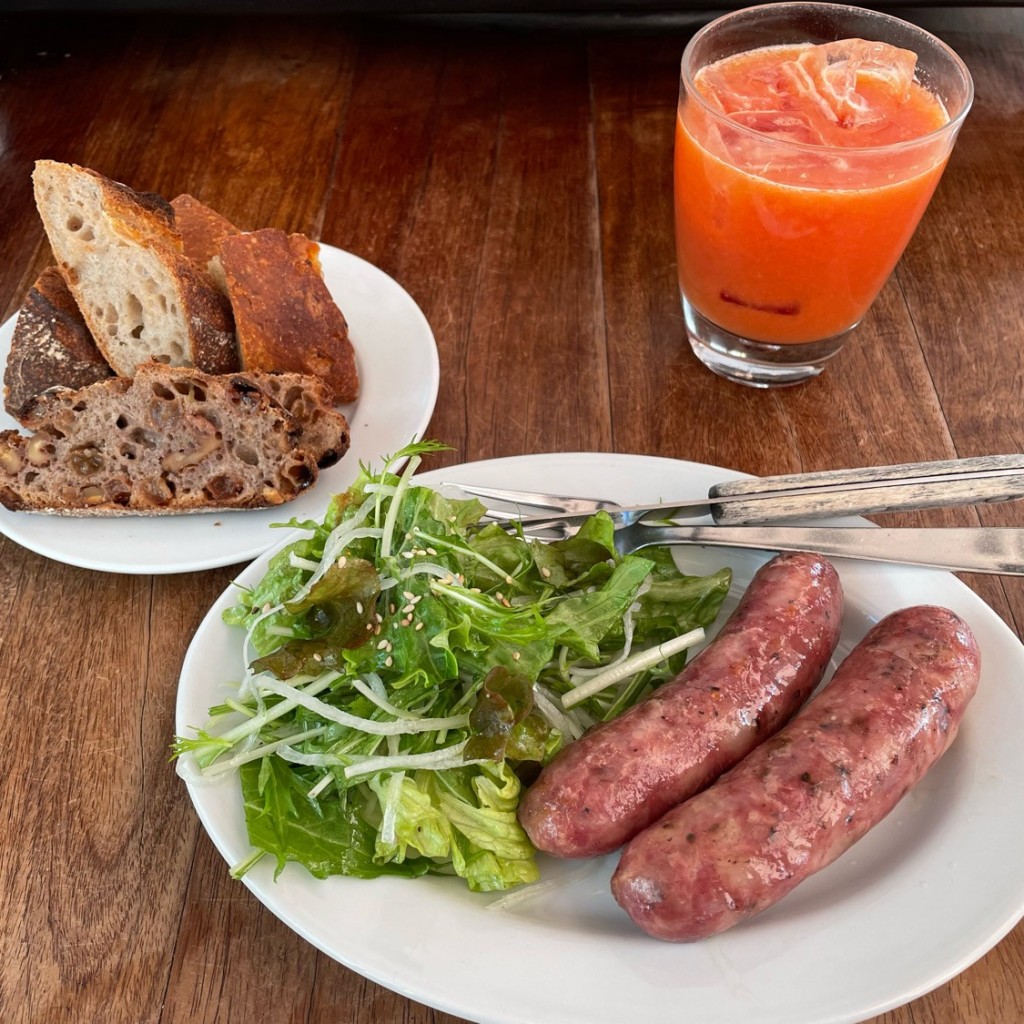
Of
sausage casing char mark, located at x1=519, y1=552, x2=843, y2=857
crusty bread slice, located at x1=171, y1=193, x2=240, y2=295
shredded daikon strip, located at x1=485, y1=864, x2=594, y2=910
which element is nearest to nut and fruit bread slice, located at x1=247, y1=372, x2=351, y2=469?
crusty bread slice, located at x1=171, y1=193, x2=240, y2=295

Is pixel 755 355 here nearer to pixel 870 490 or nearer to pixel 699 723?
pixel 870 490

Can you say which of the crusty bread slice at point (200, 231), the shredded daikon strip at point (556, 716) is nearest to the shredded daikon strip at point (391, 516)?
the shredded daikon strip at point (556, 716)

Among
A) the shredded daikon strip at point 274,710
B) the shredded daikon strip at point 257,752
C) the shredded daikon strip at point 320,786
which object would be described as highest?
the shredded daikon strip at point 274,710

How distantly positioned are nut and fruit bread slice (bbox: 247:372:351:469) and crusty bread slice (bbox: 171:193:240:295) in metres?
0.33

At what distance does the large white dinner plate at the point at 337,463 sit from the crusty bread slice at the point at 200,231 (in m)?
0.22

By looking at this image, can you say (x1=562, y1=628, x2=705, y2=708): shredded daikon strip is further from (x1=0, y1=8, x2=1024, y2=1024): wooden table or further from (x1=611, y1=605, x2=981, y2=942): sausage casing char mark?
(x1=0, y1=8, x2=1024, y2=1024): wooden table

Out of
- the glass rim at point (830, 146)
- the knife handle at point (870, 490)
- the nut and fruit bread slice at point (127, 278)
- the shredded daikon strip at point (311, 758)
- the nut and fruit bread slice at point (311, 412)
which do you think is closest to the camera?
the shredded daikon strip at point (311, 758)

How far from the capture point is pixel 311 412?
188 cm

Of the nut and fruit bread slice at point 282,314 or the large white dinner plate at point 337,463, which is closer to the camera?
the large white dinner plate at point 337,463

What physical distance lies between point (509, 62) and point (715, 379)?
56.7 inches

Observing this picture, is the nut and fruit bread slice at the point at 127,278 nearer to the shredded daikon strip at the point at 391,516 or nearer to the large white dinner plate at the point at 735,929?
the shredded daikon strip at the point at 391,516

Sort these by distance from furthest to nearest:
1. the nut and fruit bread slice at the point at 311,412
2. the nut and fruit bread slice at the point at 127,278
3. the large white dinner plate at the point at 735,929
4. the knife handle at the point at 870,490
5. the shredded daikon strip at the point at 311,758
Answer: the nut and fruit bread slice at the point at 127,278, the nut and fruit bread slice at the point at 311,412, the knife handle at the point at 870,490, the shredded daikon strip at the point at 311,758, the large white dinner plate at the point at 735,929

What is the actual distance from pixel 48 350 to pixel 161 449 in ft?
1.18

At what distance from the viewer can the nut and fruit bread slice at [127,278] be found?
1977 millimetres
